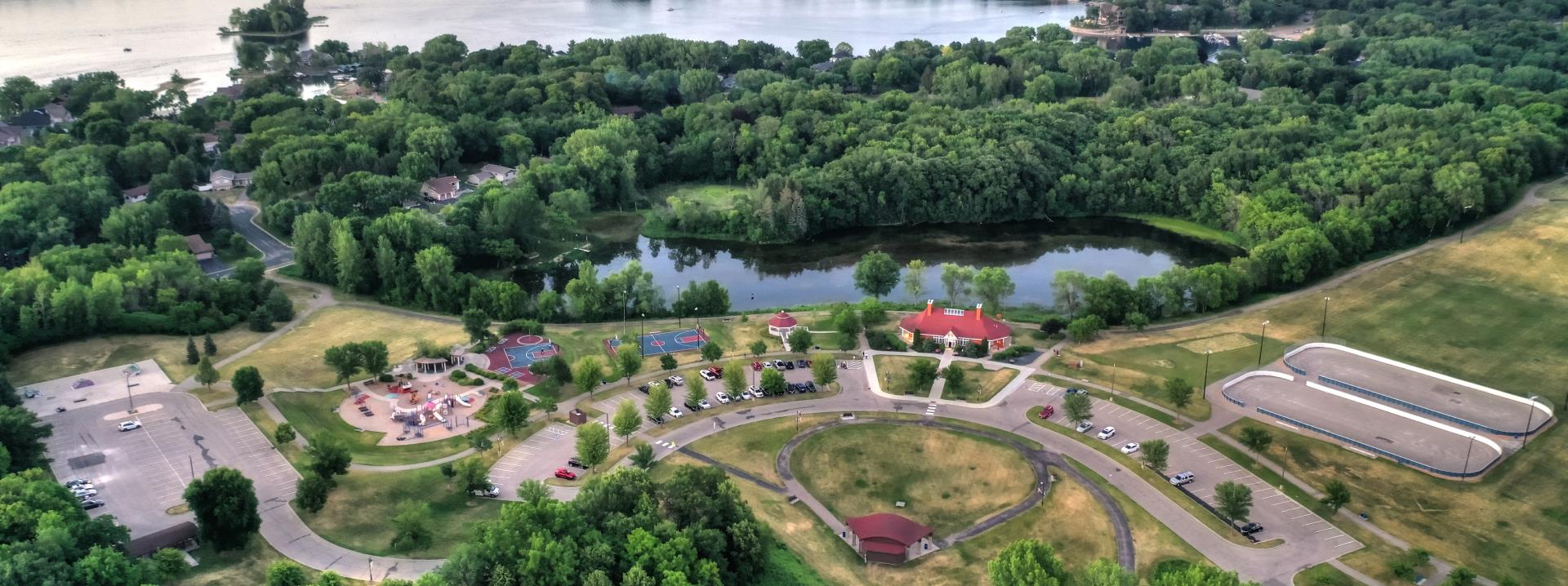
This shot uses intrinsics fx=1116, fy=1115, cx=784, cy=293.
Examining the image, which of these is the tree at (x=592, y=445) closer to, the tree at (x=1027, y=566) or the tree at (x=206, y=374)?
the tree at (x=1027, y=566)

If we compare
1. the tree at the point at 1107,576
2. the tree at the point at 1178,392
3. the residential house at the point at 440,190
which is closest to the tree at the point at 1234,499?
the tree at the point at 1107,576

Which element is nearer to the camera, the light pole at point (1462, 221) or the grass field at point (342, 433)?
the grass field at point (342, 433)

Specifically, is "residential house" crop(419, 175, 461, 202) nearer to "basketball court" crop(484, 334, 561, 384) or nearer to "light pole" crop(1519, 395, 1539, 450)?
"basketball court" crop(484, 334, 561, 384)

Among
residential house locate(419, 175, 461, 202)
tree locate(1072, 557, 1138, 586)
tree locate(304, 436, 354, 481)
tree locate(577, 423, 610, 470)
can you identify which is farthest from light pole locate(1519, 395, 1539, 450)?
residential house locate(419, 175, 461, 202)

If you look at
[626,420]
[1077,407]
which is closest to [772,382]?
[626,420]

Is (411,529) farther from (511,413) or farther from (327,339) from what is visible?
(327,339)

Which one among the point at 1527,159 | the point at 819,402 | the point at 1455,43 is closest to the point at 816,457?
the point at 819,402

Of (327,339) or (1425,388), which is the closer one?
(1425,388)
